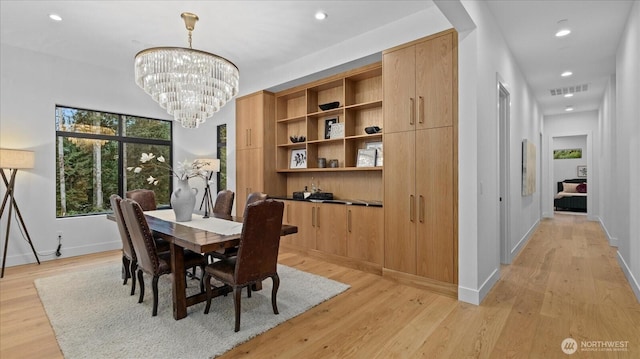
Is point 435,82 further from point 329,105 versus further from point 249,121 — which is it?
point 249,121

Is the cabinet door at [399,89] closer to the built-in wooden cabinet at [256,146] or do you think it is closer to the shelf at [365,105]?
the shelf at [365,105]

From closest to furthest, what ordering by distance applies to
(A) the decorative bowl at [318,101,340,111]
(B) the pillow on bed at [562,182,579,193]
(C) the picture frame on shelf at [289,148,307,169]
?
(A) the decorative bowl at [318,101,340,111]
(C) the picture frame on shelf at [289,148,307,169]
(B) the pillow on bed at [562,182,579,193]

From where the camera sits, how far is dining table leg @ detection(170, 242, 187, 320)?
2.48 m

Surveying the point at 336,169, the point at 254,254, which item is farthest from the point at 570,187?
the point at 254,254

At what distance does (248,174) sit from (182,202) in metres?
2.18

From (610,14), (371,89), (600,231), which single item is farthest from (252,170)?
(600,231)

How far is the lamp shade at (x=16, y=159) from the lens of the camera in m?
3.70

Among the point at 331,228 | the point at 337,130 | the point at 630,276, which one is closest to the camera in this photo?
the point at 630,276

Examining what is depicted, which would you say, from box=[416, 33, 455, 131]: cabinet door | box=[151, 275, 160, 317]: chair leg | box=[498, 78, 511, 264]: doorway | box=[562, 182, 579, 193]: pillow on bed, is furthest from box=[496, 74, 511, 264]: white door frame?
box=[562, 182, 579, 193]: pillow on bed

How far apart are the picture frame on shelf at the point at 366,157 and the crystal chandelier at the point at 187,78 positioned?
1865 mm

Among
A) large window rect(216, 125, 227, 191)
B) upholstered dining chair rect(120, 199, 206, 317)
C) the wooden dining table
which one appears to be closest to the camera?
the wooden dining table

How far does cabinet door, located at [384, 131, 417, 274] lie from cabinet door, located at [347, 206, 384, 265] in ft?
0.48

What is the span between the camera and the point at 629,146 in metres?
3.15

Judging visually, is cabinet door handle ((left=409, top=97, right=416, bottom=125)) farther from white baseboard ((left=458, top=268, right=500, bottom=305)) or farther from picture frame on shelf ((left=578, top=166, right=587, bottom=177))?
picture frame on shelf ((left=578, top=166, right=587, bottom=177))
